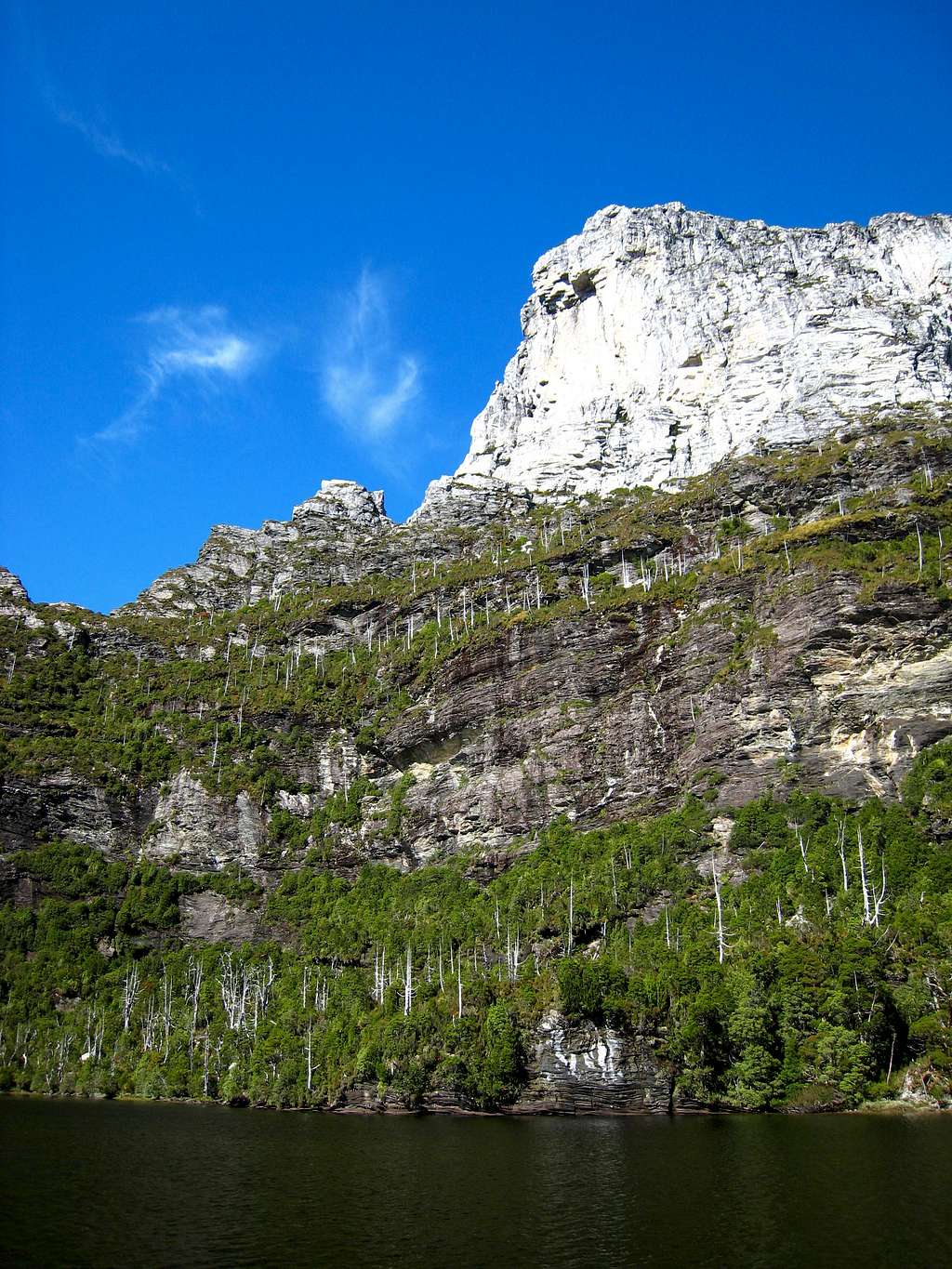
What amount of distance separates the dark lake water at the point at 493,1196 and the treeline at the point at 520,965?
969 centimetres

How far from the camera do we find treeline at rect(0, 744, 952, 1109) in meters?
70.4

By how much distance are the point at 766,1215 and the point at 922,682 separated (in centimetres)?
6798

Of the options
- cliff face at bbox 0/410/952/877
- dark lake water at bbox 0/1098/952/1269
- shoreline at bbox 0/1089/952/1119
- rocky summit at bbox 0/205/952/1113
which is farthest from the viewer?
cliff face at bbox 0/410/952/877

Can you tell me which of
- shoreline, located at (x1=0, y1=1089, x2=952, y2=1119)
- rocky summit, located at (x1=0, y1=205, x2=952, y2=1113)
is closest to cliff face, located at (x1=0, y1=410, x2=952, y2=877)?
rocky summit, located at (x1=0, y1=205, x2=952, y2=1113)

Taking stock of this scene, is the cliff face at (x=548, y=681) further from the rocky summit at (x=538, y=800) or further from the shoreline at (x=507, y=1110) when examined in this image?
the shoreline at (x=507, y=1110)

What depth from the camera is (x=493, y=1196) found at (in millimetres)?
40750

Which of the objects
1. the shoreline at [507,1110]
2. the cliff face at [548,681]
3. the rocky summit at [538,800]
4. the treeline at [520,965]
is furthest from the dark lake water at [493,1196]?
the cliff face at [548,681]

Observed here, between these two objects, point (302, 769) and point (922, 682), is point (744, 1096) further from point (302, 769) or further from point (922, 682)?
point (302, 769)

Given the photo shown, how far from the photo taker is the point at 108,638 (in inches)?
6245

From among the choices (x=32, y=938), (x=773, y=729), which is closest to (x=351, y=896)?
(x=32, y=938)

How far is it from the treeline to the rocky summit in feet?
1.12

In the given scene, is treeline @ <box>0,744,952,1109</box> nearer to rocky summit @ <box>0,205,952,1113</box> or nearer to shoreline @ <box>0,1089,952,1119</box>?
rocky summit @ <box>0,205,952,1113</box>

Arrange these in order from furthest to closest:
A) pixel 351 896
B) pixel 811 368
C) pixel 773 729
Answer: pixel 811 368 → pixel 351 896 → pixel 773 729

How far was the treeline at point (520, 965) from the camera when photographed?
7038 centimetres
